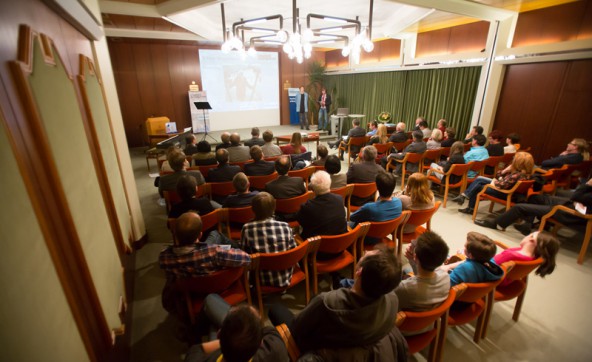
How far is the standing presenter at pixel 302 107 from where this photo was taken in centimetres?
1060

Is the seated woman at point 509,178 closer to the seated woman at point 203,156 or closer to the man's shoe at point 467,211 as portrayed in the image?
the man's shoe at point 467,211

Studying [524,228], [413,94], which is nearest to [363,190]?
[524,228]

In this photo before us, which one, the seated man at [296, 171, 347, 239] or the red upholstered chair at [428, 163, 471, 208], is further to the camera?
the red upholstered chair at [428, 163, 471, 208]

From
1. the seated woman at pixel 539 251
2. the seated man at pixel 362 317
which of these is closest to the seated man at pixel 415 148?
the seated woman at pixel 539 251

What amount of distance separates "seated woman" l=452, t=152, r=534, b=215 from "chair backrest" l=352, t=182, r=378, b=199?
1.76 metres

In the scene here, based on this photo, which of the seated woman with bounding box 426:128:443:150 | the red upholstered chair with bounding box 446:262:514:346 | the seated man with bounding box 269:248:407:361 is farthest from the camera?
the seated woman with bounding box 426:128:443:150

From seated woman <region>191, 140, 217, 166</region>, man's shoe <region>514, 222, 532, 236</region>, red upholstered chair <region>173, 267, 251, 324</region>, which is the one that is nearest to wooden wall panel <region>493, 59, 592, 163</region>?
man's shoe <region>514, 222, 532, 236</region>

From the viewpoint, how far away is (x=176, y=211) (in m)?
2.44

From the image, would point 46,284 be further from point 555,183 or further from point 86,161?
point 555,183

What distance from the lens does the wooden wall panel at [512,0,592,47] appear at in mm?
4742

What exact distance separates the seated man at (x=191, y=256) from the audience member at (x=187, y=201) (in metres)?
0.75

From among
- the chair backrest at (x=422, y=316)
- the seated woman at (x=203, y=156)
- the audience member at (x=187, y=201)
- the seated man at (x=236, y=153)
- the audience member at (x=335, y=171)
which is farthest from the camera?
the seated man at (x=236, y=153)

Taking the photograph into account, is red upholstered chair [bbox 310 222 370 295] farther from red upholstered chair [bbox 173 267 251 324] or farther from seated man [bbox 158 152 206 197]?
seated man [bbox 158 152 206 197]

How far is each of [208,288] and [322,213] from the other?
1007 mm
